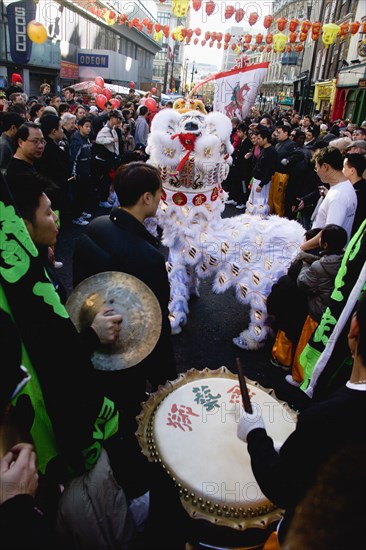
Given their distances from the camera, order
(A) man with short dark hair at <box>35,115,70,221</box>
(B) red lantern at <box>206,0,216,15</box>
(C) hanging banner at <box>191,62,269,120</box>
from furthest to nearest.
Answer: (B) red lantern at <box>206,0,216,15</box> < (C) hanging banner at <box>191,62,269,120</box> < (A) man with short dark hair at <box>35,115,70,221</box>

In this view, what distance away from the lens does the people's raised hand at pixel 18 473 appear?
2.95 ft

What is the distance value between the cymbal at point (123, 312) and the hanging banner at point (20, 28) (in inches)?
800

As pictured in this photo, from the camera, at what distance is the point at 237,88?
620 cm

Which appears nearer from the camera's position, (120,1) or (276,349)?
(276,349)

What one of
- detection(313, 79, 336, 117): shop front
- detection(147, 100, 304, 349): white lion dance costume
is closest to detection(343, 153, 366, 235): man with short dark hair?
detection(147, 100, 304, 349): white lion dance costume

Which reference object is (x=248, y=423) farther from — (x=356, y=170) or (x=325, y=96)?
(x=325, y=96)

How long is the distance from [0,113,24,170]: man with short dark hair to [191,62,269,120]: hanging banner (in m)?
3.12

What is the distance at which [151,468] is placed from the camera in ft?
4.99

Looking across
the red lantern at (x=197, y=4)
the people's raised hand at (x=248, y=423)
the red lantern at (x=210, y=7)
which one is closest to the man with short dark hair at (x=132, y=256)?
the people's raised hand at (x=248, y=423)

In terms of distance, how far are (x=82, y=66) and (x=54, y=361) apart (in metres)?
30.3

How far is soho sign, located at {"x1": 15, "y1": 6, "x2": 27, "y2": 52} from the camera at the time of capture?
1705 centimetres

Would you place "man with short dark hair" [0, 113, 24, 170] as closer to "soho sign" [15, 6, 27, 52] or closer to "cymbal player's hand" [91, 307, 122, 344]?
"cymbal player's hand" [91, 307, 122, 344]

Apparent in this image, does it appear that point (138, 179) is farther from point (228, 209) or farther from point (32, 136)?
point (228, 209)

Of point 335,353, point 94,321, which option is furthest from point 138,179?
point 335,353
